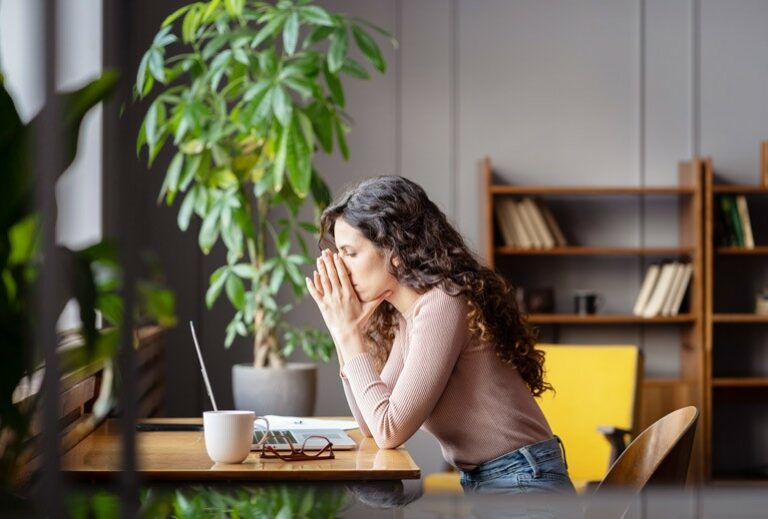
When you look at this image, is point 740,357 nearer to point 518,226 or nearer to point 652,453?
point 518,226

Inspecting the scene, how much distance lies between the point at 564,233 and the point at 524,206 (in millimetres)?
319

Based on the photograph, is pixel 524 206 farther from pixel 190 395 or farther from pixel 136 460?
pixel 136 460

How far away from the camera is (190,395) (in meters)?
4.69

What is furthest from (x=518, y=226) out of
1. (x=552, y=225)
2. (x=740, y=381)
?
(x=740, y=381)

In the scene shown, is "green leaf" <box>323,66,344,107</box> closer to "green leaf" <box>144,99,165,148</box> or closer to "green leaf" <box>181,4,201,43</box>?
"green leaf" <box>181,4,201,43</box>

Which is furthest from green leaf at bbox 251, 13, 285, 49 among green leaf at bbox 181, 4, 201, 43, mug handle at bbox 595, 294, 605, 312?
mug handle at bbox 595, 294, 605, 312

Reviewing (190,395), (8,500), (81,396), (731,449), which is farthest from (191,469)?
(731,449)

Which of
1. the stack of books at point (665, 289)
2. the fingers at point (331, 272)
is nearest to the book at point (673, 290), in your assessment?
the stack of books at point (665, 289)

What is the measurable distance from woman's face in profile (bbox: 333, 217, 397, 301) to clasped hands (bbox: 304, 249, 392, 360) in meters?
0.01

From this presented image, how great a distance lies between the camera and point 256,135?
3357mm

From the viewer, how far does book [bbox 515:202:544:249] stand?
457cm

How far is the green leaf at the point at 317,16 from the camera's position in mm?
3256

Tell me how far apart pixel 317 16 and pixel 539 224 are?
67.6 inches

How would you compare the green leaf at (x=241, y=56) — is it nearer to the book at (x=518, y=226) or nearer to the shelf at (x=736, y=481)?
the book at (x=518, y=226)
